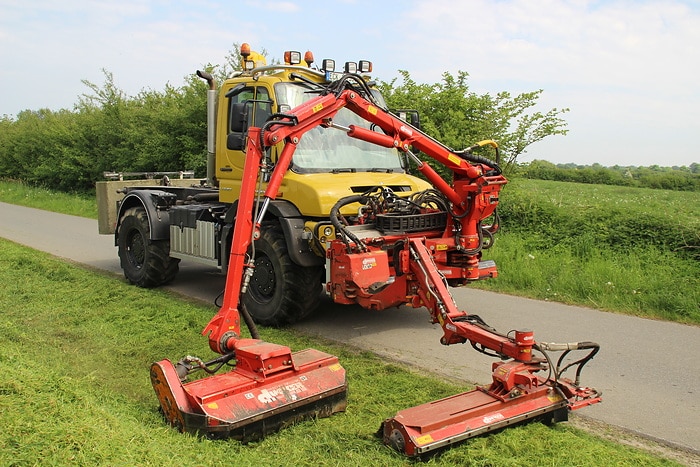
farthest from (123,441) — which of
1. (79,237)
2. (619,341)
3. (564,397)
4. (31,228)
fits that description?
(31,228)

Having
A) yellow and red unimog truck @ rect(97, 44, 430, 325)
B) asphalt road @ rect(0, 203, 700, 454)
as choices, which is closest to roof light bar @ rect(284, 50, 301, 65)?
yellow and red unimog truck @ rect(97, 44, 430, 325)

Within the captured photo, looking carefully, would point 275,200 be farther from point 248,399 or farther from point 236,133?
point 248,399

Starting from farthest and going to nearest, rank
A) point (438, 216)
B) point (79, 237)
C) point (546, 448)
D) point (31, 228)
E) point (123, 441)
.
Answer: point (31, 228), point (79, 237), point (438, 216), point (546, 448), point (123, 441)

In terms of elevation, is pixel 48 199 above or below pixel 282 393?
below

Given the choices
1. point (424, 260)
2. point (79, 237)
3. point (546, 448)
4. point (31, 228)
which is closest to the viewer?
point (546, 448)

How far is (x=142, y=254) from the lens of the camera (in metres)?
9.70

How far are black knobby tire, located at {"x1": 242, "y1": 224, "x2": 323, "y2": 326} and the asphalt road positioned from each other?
352 millimetres

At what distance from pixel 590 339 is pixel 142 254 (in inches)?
248

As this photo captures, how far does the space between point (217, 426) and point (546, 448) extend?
2.09 m

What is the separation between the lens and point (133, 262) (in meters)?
9.90

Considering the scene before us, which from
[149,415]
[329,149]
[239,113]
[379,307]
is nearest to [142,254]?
[239,113]

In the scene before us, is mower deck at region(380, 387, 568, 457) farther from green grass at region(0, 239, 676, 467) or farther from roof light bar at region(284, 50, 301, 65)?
roof light bar at region(284, 50, 301, 65)

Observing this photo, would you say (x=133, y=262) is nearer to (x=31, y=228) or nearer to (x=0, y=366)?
(x=0, y=366)

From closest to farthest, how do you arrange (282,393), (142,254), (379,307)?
(282,393) < (379,307) < (142,254)
